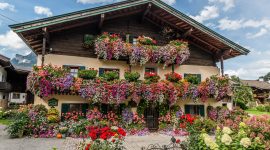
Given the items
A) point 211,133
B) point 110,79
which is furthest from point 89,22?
point 211,133

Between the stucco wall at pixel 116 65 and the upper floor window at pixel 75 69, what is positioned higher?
the stucco wall at pixel 116 65

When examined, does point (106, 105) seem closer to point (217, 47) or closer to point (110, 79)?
point (110, 79)

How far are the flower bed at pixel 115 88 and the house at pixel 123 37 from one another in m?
1.41

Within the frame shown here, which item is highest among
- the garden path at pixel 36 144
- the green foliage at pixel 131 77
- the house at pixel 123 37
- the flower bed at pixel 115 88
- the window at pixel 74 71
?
the house at pixel 123 37

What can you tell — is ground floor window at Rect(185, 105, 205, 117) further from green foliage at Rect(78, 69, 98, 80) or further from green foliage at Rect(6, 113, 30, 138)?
green foliage at Rect(6, 113, 30, 138)

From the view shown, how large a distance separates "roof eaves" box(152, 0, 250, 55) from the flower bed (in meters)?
3.71

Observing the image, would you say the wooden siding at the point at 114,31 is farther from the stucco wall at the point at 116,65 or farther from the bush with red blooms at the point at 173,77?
the bush with red blooms at the point at 173,77

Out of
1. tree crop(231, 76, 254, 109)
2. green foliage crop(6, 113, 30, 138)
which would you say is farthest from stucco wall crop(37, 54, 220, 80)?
tree crop(231, 76, 254, 109)

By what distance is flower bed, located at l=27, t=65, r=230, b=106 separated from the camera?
45.0 feet

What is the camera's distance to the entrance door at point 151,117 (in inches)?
673

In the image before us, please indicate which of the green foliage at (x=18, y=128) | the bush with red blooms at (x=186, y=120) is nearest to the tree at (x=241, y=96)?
the bush with red blooms at (x=186, y=120)

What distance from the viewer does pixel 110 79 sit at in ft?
51.0

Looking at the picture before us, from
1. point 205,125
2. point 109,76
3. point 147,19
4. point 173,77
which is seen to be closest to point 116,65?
point 109,76

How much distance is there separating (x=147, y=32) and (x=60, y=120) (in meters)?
10.1
